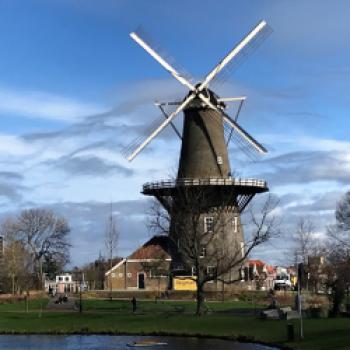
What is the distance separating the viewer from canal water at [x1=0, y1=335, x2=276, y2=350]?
94.4 ft

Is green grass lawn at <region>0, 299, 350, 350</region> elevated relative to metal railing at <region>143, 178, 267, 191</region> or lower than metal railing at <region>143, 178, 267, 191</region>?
lower

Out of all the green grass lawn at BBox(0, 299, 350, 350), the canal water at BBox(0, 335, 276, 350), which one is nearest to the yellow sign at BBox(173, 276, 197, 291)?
the green grass lawn at BBox(0, 299, 350, 350)

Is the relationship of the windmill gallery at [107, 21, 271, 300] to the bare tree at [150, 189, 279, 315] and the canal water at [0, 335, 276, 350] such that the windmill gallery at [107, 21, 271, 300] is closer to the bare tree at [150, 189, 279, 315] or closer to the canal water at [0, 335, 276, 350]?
the bare tree at [150, 189, 279, 315]

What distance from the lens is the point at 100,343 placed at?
102 ft

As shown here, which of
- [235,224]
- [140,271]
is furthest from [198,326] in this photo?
[140,271]

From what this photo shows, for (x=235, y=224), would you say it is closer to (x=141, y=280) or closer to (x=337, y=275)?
(x=337, y=275)

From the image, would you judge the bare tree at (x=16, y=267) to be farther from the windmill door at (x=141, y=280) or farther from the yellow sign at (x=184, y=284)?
the yellow sign at (x=184, y=284)

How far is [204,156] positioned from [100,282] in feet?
162

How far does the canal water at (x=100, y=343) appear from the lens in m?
28.8

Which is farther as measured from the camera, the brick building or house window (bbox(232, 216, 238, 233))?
the brick building

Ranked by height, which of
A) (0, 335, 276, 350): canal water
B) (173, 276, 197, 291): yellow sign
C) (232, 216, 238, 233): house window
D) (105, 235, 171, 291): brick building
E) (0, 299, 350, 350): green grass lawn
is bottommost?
(0, 335, 276, 350): canal water

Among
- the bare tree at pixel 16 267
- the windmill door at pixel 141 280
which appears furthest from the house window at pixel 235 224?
the bare tree at pixel 16 267

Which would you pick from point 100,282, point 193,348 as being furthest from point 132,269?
point 193,348

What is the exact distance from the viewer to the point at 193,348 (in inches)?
1112
